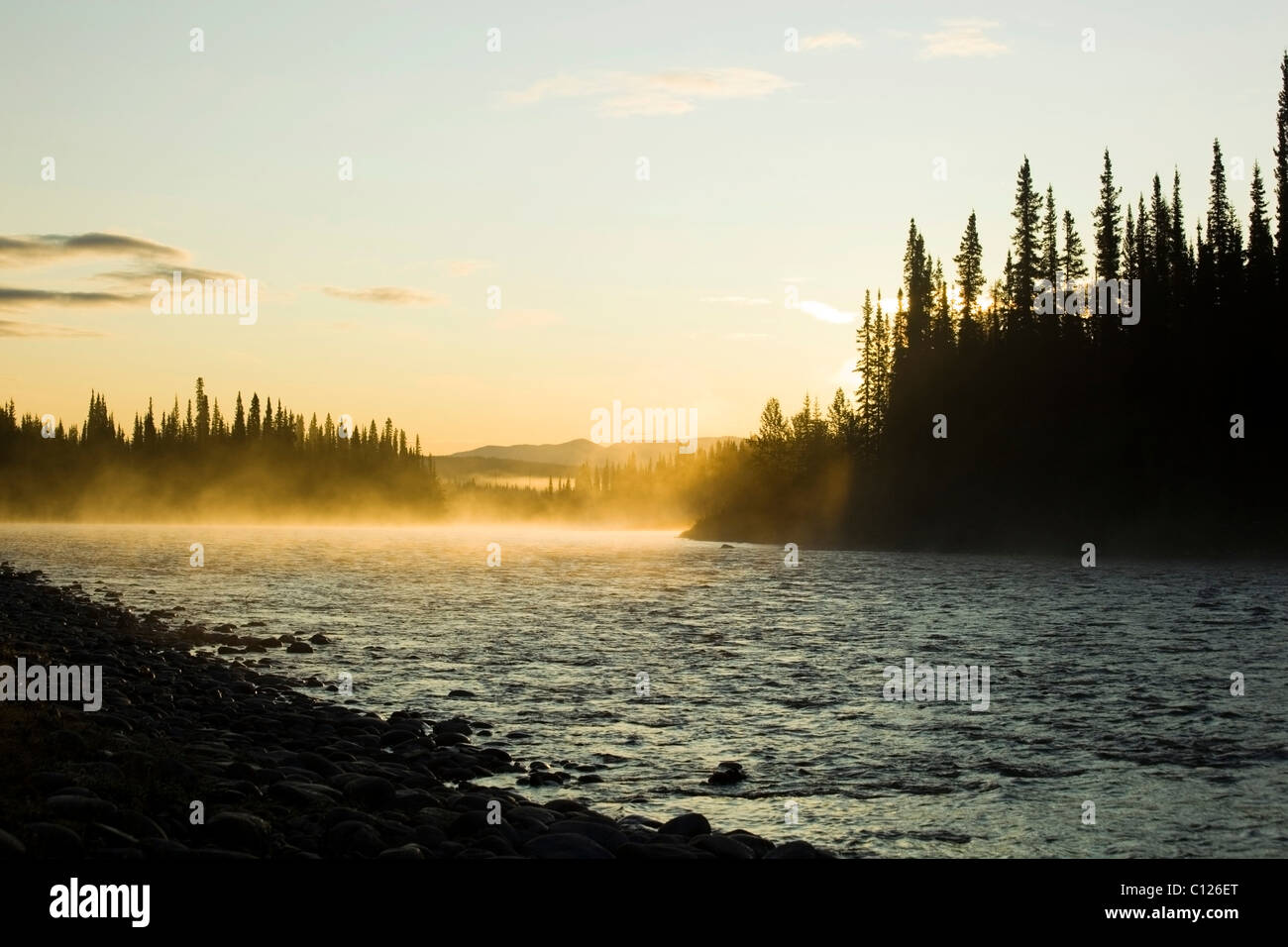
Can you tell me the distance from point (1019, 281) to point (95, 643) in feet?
309

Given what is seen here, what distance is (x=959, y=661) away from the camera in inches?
1211

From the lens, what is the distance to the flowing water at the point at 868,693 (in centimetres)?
1516

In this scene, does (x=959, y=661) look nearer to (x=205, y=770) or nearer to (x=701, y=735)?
(x=701, y=735)

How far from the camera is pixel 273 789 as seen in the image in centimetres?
1358

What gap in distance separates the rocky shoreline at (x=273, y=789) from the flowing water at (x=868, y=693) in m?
1.34

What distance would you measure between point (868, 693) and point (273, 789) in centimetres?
1587

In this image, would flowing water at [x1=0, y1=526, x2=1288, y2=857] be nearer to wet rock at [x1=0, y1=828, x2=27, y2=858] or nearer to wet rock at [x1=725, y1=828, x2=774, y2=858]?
wet rock at [x1=725, y1=828, x2=774, y2=858]

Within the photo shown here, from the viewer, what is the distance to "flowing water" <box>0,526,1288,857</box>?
15.2 m

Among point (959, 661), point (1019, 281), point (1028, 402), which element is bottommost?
point (959, 661)

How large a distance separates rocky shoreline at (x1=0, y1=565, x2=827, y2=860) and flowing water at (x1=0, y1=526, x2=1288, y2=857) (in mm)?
1338

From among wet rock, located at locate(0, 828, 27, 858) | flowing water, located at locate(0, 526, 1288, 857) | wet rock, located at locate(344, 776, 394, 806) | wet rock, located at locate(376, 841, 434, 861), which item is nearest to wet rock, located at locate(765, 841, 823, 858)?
flowing water, located at locate(0, 526, 1288, 857)

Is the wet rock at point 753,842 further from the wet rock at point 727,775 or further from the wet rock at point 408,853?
the wet rock at point 408,853
